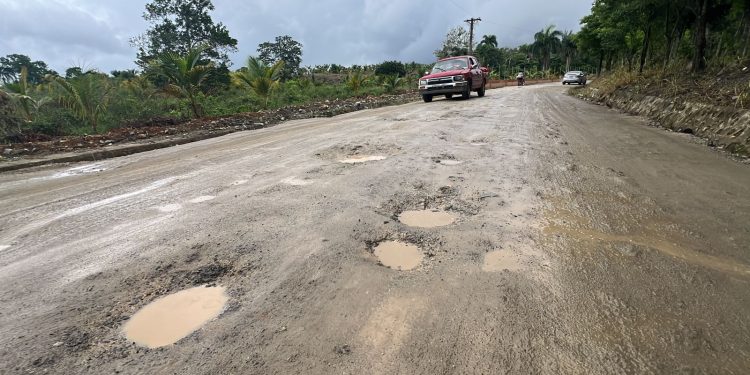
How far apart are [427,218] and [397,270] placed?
2.90ft

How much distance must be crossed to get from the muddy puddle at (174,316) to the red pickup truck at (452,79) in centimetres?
1285

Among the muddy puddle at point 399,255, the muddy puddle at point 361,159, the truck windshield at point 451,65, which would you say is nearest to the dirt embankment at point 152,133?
the truck windshield at point 451,65

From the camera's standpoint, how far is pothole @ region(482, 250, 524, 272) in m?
2.41

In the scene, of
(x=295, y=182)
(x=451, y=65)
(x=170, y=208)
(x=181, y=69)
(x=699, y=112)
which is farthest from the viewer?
(x=451, y=65)

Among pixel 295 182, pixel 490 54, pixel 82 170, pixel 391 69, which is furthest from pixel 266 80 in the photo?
pixel 490 54

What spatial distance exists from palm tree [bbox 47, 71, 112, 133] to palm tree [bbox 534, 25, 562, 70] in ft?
227

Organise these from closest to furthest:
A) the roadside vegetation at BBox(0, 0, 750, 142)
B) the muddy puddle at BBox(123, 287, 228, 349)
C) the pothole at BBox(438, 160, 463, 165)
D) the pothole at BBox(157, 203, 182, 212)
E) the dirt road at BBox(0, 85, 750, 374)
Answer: the dirt road at BBox(0, 85, 750, 374)
the muddy puddle at BBox(123, 287, 228, 349)
the pothole at BBox(157, 203, 182, 212)
the pothole at BBox(438, 160, 463, 165)
the roadside vegetation at BBox(0, 0, 750, 142)

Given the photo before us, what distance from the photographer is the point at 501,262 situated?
2.48m

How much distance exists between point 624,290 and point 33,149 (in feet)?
31.8

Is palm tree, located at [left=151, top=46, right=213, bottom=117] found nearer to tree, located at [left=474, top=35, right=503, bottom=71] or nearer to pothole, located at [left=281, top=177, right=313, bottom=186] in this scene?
pothole, located at [left=281, top=177, right=313, bottom=186]

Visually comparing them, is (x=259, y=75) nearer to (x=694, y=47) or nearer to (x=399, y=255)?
(x=399, y=255)

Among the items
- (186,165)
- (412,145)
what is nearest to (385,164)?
(412,145)

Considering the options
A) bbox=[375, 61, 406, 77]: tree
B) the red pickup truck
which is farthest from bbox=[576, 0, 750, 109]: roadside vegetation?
bbox=[375, 61, 406, 77]: tree

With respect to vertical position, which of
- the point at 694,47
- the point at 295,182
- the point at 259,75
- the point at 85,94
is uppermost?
the point at 259,75
